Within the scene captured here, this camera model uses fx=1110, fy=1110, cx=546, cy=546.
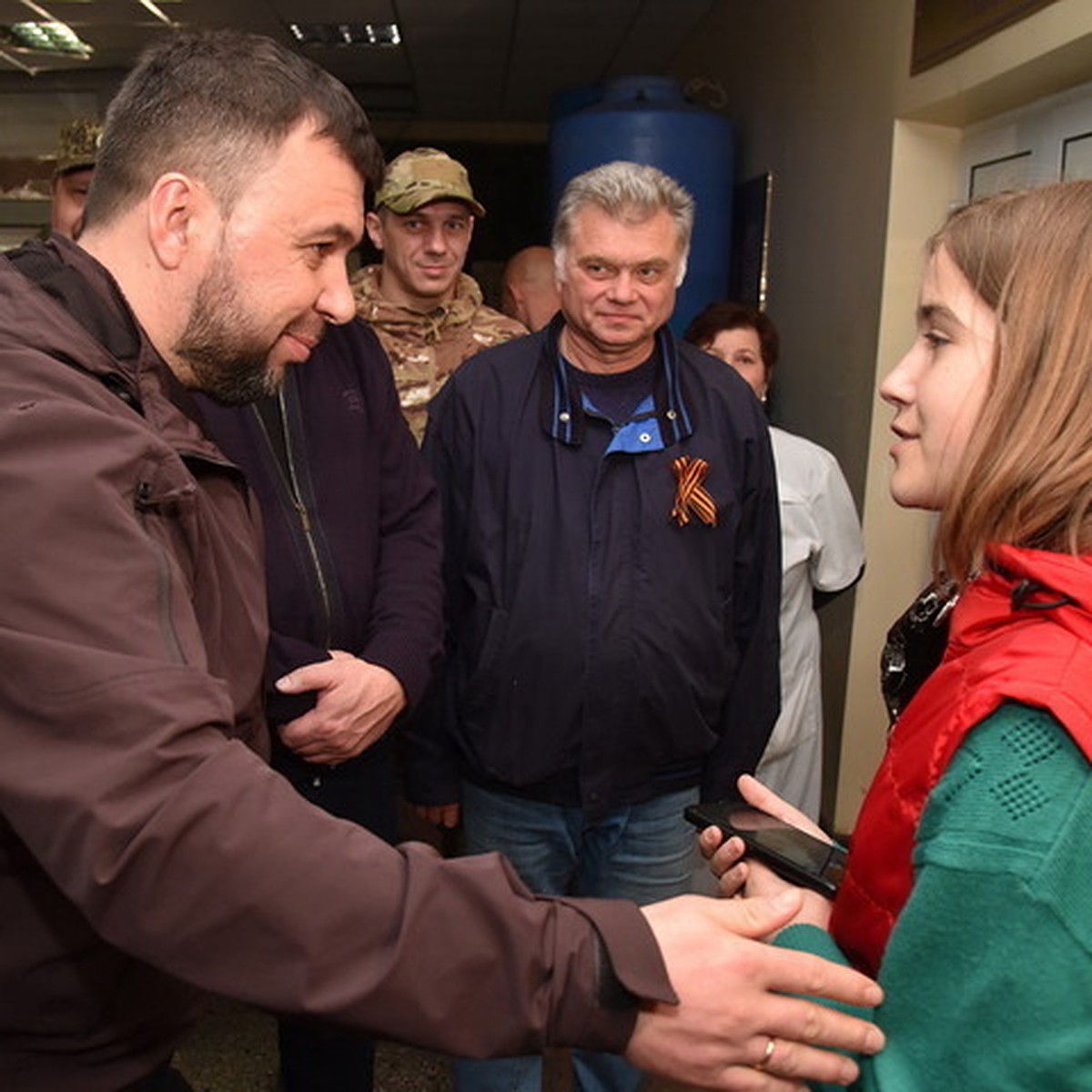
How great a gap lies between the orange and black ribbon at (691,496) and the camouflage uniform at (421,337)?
83cm

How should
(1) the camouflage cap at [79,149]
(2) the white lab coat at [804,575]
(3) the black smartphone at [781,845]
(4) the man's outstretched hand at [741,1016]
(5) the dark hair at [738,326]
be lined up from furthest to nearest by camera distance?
(5) the dark hair at [738,326] < (1) the camouflage cap at [79,149] < (2) the white lab coat at [804,575] < (3) the black smartphone at [781,845] < (4) the man's outstretched hand at [741,1016]

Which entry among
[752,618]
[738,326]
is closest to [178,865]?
[752,618]

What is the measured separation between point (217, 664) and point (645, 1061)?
564mm

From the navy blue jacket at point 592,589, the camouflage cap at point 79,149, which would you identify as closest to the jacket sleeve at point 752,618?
the navy blue jacket at point 592,589

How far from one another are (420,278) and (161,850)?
211 cm

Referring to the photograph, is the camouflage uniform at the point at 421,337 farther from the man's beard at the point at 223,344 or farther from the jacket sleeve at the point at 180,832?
the jacket sleeve at the point at 180,832

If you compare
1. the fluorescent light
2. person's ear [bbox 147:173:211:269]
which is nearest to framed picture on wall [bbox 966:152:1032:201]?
person's ear [bbox 147:173:211:269]

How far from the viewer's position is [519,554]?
6.71 ft

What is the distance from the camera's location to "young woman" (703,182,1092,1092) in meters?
0.81

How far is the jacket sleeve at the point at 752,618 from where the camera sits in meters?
2.16

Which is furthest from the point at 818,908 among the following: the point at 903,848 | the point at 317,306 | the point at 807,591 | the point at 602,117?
the point at 602,117

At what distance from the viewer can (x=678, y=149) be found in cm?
464

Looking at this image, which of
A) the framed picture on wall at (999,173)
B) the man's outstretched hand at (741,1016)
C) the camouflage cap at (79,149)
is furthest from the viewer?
the camouflage cap at (79,149)

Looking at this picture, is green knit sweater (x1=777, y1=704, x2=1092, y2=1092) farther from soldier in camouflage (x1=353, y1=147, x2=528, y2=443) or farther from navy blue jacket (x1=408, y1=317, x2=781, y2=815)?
soldier in camouflage (x1=353, y1=147, x2=528, y2=443)
